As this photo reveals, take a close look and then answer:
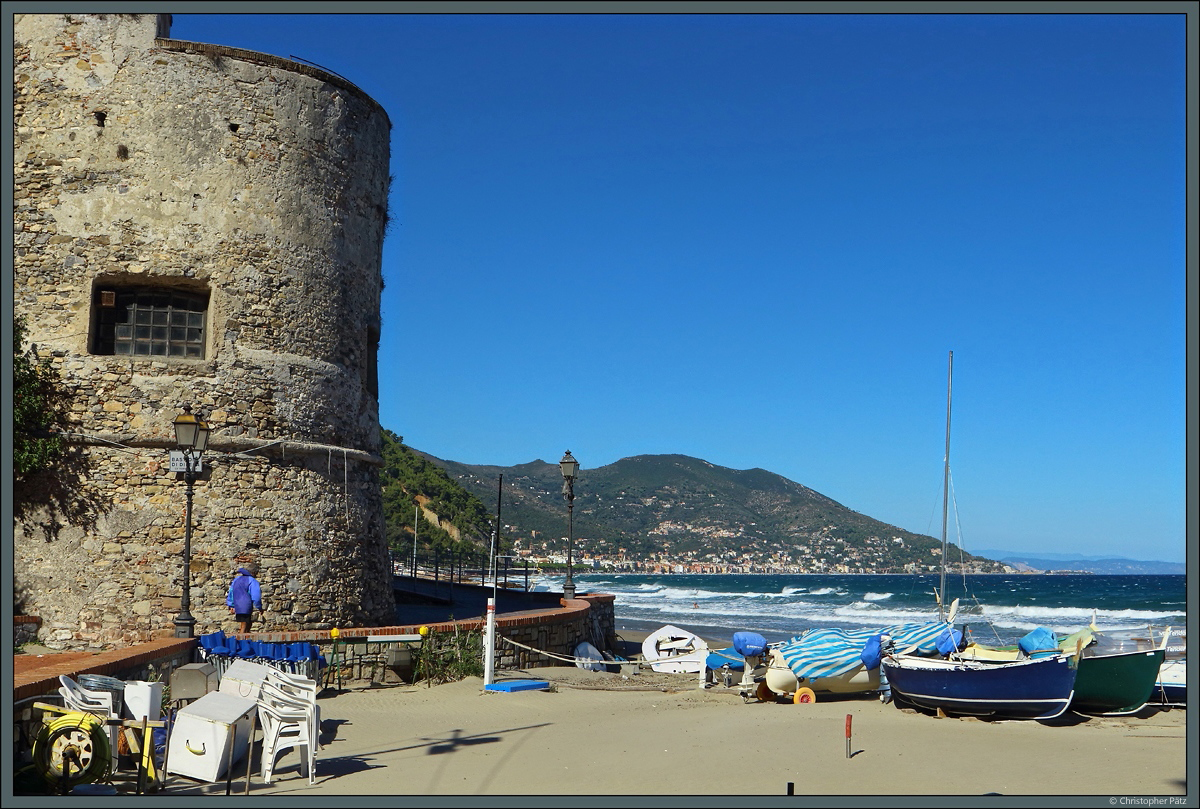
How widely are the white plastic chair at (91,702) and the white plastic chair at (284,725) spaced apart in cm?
97

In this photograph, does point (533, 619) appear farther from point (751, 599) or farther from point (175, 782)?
point (751, 599)

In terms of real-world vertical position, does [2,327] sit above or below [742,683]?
above

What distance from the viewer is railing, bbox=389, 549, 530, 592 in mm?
28469

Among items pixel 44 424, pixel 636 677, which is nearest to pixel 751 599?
pixel 636 677

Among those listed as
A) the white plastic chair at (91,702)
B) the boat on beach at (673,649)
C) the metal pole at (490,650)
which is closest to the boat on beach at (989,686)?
the metal pole at (490,650)

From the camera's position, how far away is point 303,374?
45.0 ft

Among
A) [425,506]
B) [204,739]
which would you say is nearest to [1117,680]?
[204,739]

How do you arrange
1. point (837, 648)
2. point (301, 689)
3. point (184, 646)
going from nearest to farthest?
point (301, 689), point (184, 646), point (837, 648)

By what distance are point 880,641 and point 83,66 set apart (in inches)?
481

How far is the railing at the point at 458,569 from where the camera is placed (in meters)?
28.5

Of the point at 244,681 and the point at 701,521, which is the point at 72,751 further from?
the point at 701,521

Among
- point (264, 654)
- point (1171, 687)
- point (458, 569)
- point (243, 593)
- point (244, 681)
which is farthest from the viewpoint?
point (458, 569)

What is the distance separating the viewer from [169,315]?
13211 mm

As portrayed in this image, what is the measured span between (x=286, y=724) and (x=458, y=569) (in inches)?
997
